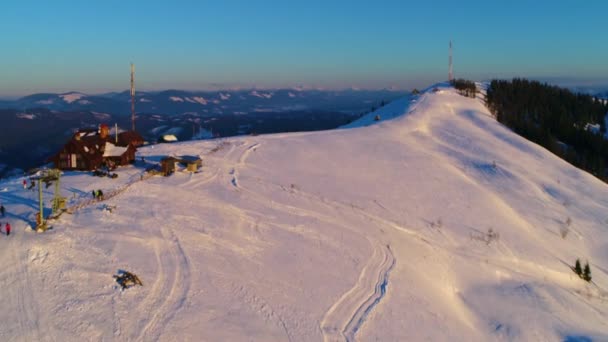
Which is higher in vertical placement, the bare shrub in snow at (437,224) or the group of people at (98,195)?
the group of people at (98,195)

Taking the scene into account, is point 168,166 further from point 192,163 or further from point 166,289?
point 166,289

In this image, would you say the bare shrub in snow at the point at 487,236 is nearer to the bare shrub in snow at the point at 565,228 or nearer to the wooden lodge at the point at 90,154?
the bare shrub in snow at the point at 565,228

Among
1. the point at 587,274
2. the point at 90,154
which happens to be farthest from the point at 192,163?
the point at 587,274

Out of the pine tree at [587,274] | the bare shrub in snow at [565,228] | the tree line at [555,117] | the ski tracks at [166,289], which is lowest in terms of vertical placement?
the pine tree at [587,274]

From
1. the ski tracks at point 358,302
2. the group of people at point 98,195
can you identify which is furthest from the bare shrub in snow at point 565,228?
the group of people at point 98,195

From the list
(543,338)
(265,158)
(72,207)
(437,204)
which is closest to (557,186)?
(437,204)

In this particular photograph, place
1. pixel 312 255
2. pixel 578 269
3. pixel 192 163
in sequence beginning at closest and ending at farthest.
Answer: pixel 312 255, pixel 578 269, pixel 192 163
